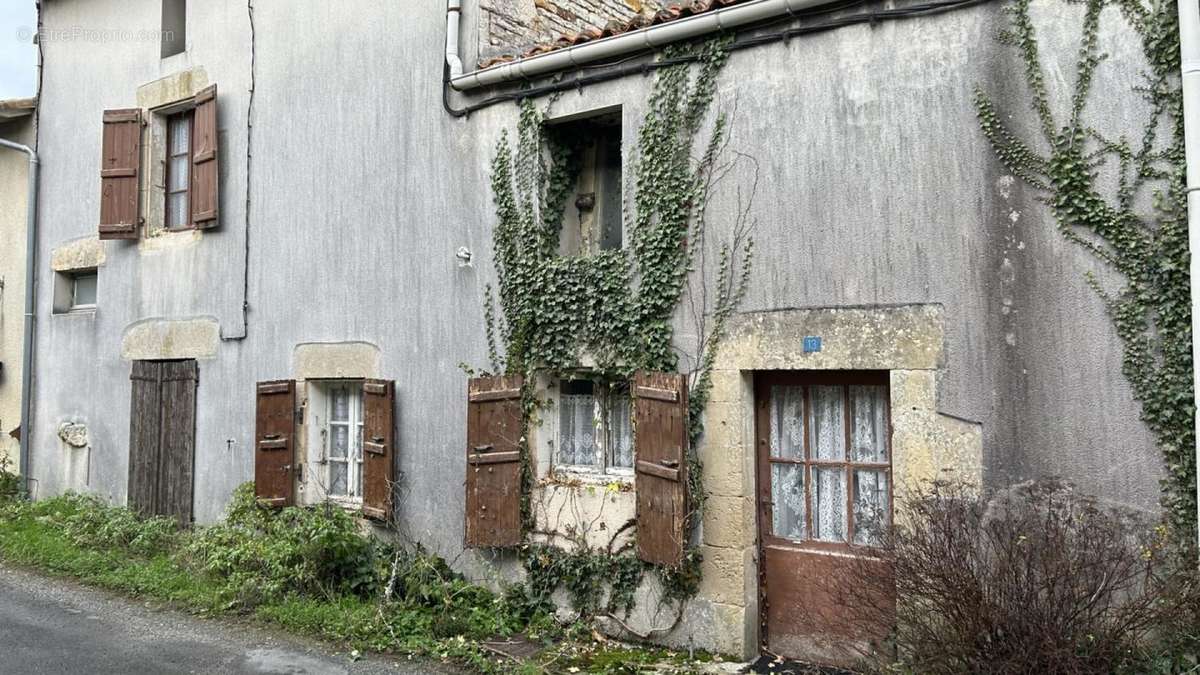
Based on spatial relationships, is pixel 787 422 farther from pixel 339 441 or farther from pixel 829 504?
pixel 339 441

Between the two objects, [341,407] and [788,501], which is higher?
[341,407]

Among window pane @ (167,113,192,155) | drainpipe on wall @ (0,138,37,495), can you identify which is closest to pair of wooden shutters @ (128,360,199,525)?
drainpipe on wall @ (0,138,37,495)

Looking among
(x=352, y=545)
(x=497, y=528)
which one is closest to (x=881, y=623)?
(x=497, y=528)

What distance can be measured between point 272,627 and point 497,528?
1.75 meters

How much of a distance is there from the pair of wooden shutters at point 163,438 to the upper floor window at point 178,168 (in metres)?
1.58

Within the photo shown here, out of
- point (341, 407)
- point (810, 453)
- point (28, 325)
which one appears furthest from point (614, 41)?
point (28, 325)

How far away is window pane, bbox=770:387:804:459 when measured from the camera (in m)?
5.81

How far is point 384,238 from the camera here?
7.72m

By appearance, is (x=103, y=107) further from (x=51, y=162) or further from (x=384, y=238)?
(x=384, y=238)

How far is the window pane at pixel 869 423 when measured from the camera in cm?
551

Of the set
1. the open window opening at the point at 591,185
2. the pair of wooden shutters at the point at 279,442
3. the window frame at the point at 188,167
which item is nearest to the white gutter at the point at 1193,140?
the open window opening at the point at 591,185

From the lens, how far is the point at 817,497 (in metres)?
5.73

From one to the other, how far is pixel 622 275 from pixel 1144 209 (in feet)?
10.1

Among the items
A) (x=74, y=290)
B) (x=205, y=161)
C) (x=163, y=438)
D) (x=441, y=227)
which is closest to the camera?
(x=441, y=227)
